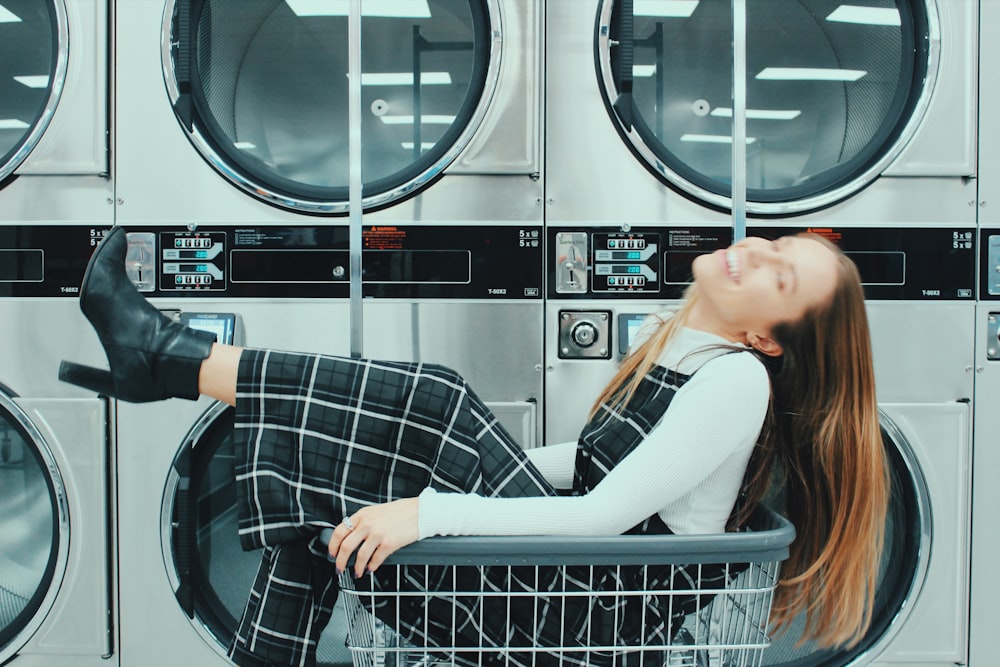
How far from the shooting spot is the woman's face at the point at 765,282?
3.02ft

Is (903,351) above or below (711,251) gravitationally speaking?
below

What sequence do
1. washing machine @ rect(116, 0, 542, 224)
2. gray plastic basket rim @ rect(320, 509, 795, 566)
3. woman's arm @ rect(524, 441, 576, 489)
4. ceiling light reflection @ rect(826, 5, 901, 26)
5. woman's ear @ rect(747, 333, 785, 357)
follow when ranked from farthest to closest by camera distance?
ceiling light reflection @ rect(826, 5, 901, 26), washing machine @ rect(116, 0, 542, 224), woman's arm @ rect(524, 441, 576, 489), woman's ear @ rect(747, 333, 785, 357), gray plastic basket rim @ rect(320, 509, 795, 566)

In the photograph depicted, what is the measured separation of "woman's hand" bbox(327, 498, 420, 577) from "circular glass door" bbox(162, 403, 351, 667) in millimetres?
872

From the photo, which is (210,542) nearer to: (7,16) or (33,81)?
(33,81)

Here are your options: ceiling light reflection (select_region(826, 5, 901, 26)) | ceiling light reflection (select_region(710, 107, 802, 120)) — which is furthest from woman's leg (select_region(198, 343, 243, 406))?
ceiling light reflection (select_region(826, 5, 901, 26))

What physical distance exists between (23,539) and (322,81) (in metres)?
1.31

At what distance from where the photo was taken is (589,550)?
0.77 meters

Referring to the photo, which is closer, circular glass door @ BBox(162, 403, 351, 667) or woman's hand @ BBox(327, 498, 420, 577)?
woman's hand @ BBox(327, 498, 420, 577)

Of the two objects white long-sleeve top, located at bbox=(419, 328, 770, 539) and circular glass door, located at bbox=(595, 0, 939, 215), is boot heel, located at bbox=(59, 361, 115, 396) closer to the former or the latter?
white long-sleeve top, located at bbox=(419, 328, 770, 539)

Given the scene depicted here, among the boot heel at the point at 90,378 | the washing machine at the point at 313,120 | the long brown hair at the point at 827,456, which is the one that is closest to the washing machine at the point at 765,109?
the washing machine at the point at 313,120

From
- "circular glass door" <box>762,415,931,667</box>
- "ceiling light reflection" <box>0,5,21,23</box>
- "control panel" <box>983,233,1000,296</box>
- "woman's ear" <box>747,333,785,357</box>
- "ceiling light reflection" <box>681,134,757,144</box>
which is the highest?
"ceiling light reflection" <box>0,5,21,23</box>

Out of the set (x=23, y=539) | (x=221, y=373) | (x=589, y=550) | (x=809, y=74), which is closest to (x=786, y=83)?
(x=809, y=74)

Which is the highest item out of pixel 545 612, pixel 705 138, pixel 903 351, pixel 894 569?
pixel 705 138

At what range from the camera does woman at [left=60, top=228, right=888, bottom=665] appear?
85 cm
